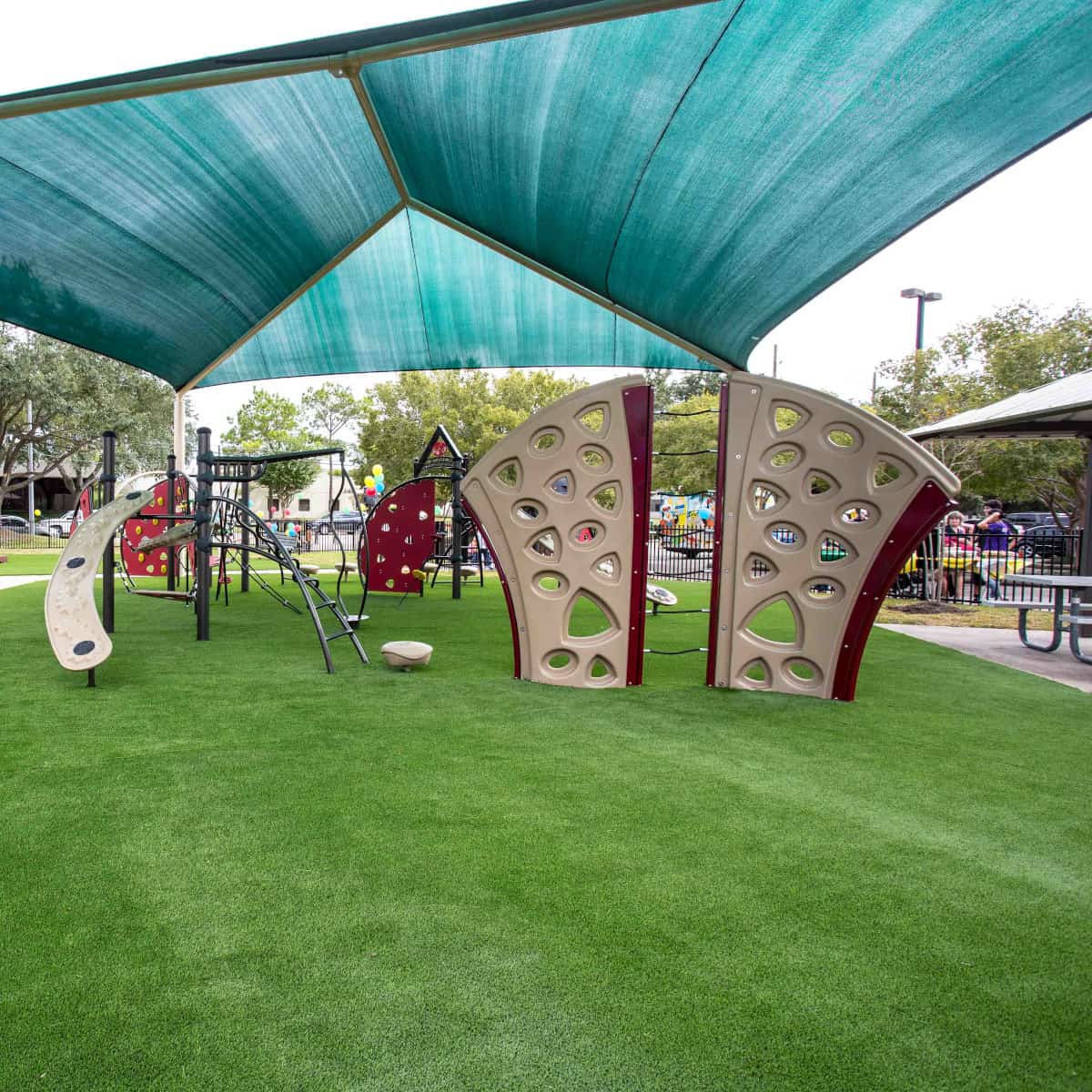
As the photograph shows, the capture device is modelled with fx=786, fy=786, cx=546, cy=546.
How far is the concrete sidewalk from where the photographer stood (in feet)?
19.9

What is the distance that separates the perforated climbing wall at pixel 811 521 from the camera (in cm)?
473

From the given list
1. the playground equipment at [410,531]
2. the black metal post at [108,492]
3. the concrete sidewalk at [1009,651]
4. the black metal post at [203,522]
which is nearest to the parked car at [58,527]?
the playground equipment at [410,531]

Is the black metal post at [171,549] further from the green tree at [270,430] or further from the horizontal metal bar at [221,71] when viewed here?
the green tree at [270,430]

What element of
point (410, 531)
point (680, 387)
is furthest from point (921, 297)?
point (680, 387)

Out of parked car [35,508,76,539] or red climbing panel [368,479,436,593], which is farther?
parked car [35,508,76,539]

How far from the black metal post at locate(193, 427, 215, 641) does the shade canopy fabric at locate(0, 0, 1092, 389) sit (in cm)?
211

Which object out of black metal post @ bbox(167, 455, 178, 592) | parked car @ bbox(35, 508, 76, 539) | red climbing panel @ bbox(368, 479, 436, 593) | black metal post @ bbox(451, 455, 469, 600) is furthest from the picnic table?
parked car @ bbox(35, 508, 76, 539)

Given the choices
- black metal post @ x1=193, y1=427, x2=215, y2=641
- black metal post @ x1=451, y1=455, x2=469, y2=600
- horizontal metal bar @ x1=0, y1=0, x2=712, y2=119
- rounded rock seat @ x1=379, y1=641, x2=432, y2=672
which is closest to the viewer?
horizontal metal bar @ x1=0, y1=0, x2=712, y2=119

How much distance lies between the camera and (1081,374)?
30.0 feet

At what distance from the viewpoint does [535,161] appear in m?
5.89

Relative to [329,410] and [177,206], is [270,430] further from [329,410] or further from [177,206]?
[177,206]

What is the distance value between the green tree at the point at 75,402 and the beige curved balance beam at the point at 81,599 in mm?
22610

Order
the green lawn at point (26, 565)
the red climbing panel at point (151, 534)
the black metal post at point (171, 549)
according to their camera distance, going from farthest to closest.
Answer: the green lawn at point (26, 565)
the red climbing panel at point (151, 534)
the black metal post at point (171, 549)

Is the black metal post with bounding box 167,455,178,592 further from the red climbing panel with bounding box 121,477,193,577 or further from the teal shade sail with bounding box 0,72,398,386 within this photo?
the teal shade sail with bounding box 0,72,398,386
